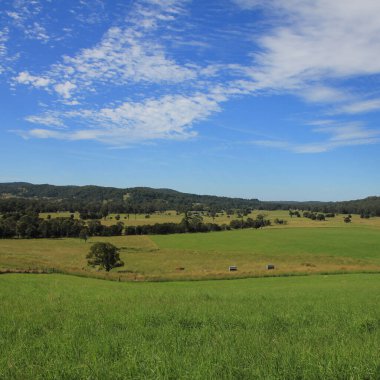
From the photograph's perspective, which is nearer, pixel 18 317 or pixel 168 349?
pixel 168 349

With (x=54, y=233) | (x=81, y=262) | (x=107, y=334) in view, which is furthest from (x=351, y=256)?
(x=54, y=233)

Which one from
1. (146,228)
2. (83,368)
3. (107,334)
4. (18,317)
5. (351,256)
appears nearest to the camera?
(83,368)

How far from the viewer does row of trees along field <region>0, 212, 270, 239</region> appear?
457 ft

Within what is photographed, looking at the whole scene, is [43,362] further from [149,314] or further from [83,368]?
[149,314]

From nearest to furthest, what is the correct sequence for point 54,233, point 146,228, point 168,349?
point 168,349 < point 54,233 < point 146,228

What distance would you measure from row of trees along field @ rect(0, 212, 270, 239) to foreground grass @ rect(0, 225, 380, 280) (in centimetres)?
1853

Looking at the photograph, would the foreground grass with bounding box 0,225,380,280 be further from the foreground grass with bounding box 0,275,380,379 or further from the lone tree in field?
the foreground grass with bounding box 0,275,380,379

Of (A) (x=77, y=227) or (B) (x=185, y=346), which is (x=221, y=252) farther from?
(B) (x=185, y=346)

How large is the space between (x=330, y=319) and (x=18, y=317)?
8.92m

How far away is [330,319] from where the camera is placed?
12.0 metres

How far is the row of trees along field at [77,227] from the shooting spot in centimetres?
13938

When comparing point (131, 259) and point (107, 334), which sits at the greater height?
point (107, 334)

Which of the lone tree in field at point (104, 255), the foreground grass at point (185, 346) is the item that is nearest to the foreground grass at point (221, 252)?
the lone tree in field at point (104, 255)

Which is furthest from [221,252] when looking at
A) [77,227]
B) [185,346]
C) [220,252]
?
[185,346]
